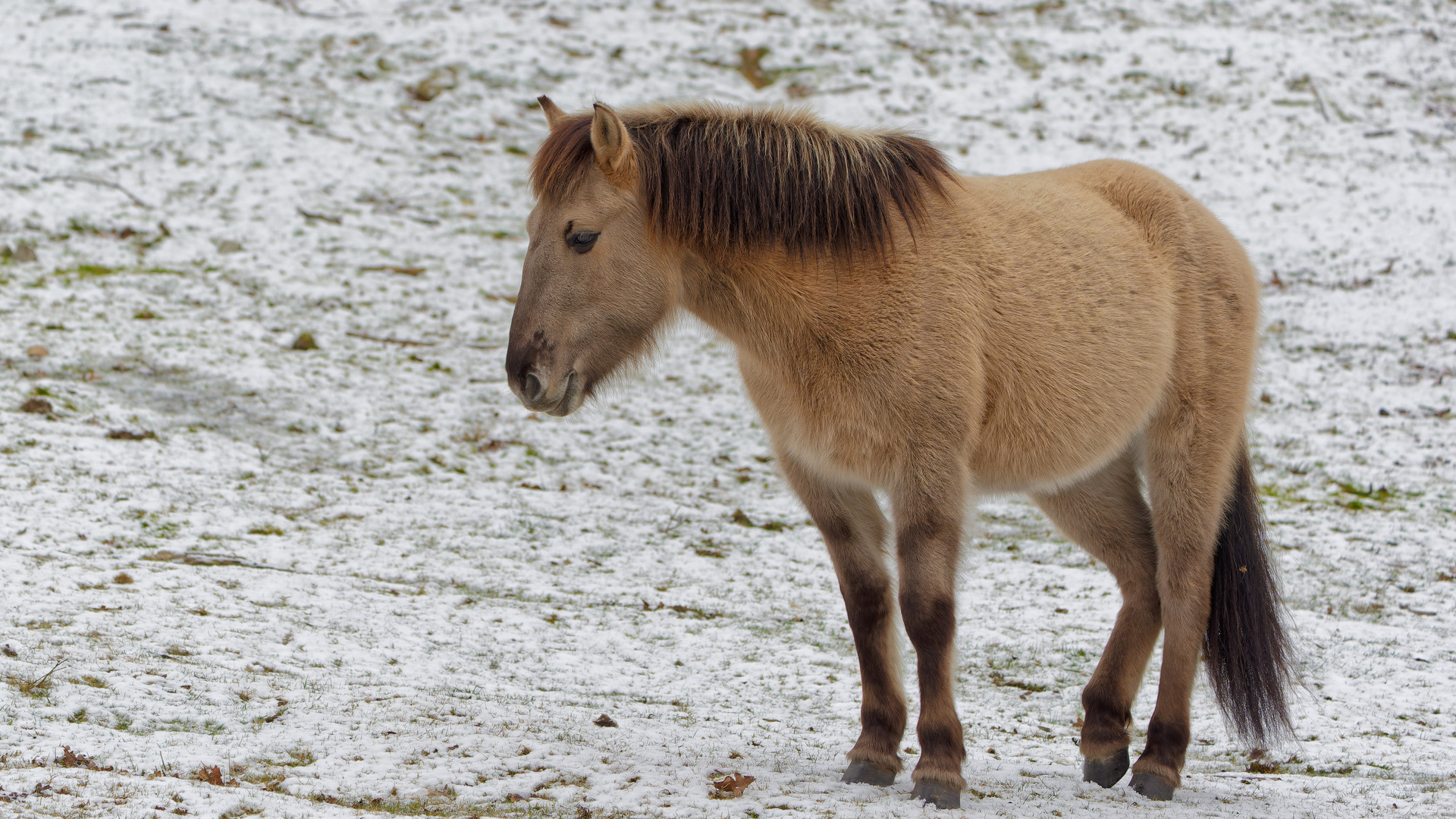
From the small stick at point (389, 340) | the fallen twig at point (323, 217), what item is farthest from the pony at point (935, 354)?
the fallen twig at point (323, 217)

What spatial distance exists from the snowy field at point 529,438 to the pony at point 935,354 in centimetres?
49

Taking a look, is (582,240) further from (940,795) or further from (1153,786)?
(1153,786)

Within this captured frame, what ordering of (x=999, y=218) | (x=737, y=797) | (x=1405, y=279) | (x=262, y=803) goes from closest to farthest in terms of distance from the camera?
1. (x=262, y=803)
2. (x=737, y=797)
3. (x=999, y=218)
4. (x=1405, y=279)

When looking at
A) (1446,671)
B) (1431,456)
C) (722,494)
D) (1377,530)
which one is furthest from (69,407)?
(1431,456)

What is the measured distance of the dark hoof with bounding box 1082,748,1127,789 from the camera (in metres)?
4.95

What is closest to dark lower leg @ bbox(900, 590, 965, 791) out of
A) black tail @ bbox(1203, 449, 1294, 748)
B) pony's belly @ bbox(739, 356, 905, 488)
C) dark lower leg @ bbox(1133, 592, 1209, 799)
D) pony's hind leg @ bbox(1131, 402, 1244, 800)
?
pony's belly @ bbox(739, 356, 905, 488)

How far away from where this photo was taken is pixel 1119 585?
5.39 meters

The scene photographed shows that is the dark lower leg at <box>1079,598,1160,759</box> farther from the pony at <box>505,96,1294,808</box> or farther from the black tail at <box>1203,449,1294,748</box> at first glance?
the black tail at <box>1203,449,1294,748</box>

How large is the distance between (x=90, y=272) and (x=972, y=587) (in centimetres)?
891

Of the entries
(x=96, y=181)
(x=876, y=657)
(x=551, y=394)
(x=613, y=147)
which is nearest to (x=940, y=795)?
(x=876, y=657)

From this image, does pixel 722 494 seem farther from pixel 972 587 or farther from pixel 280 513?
pixel 280 513

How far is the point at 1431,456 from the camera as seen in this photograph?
9281 millimetres

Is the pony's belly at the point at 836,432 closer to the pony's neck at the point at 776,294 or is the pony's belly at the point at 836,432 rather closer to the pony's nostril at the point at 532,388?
the pony's neck at the point at 776,294

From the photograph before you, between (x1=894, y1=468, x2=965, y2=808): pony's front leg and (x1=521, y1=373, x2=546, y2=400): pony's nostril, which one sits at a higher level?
(x1=521, y1=373, x2=546, y2=400): pony's nostril
